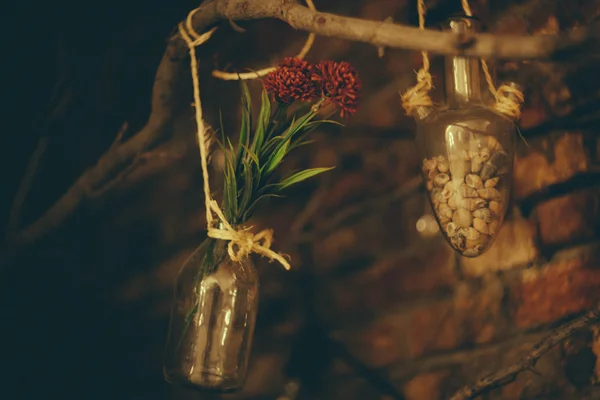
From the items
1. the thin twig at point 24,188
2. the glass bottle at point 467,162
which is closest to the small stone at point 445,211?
the glass bottle at point 467,162

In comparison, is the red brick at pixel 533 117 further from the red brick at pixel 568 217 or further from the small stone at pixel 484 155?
the small stone at pixel 484 155

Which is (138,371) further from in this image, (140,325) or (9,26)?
(9,26)

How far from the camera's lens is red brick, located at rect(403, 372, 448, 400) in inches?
54.1

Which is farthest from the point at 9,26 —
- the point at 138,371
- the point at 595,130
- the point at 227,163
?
the point at 595,130

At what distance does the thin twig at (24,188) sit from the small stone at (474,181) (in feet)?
2.94

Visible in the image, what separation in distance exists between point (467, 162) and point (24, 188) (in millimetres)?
913

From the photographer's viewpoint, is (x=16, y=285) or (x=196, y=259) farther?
(x=16, y=285)

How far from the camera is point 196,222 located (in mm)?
1412

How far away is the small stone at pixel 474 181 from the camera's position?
3.33 feet

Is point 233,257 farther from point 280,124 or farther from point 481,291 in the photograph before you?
point 481,291

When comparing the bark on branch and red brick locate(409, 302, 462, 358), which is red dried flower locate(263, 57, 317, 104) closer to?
the bark on branch

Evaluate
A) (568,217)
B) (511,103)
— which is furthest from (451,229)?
(568,217)

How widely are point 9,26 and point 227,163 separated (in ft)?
2.15

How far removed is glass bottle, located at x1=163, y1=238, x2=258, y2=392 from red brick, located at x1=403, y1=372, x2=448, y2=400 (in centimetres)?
44
